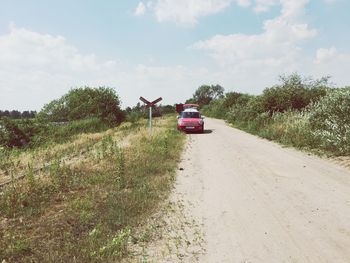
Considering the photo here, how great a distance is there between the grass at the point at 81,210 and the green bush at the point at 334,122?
268 inches

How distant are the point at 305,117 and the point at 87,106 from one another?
26.5 m

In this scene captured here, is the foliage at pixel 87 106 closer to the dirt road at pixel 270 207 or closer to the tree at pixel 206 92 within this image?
the dirt road at pixel 270 207

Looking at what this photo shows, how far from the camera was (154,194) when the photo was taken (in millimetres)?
8156

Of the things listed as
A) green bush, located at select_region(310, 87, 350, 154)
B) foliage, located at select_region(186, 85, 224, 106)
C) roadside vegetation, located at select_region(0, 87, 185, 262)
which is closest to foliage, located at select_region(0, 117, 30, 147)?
roadside vegetation, located at select_region(0, 87, 185, 262)

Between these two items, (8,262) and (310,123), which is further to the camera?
(310,123)

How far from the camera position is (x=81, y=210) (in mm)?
7016

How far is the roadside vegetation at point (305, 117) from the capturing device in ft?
48.0

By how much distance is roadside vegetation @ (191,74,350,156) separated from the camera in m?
14.6

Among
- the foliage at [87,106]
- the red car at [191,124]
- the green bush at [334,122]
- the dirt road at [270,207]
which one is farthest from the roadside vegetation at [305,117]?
the foliage at [87,106]

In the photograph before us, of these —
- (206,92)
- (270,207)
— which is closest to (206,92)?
(206,92)

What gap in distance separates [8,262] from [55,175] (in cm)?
489

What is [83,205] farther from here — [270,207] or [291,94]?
[291,94]

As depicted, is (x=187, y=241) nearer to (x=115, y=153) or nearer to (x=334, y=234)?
(x=334, y=234)

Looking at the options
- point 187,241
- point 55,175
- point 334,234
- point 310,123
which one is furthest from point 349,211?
point 310,123
